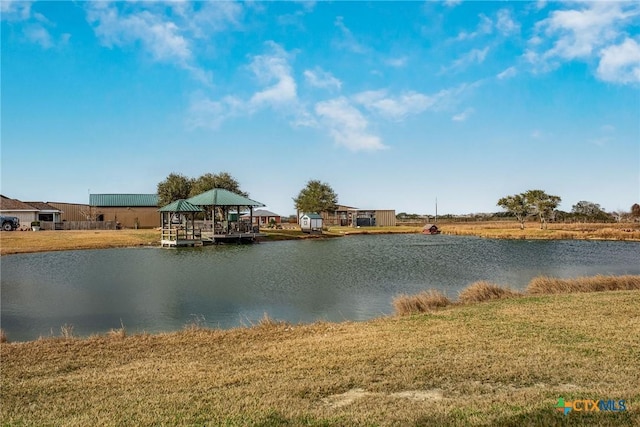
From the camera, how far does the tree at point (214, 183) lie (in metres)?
59.6

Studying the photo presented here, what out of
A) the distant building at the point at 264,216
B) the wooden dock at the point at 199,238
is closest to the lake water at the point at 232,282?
the wooden dock at the point at 199,238

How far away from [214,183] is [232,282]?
42.0m

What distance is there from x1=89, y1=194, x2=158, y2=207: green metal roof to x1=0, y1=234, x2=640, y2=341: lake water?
1366 inches

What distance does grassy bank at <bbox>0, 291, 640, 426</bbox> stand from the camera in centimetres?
489

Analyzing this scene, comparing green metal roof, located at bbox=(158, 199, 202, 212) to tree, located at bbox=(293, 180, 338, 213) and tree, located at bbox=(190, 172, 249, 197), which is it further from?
tree, located at bbox=(293, 180, 338, 213)

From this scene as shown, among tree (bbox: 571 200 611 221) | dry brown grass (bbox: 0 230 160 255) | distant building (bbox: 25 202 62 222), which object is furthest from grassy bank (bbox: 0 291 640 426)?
tree (bbox: 571 200 611 221)

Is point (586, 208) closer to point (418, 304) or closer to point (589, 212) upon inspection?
point (589, 212)

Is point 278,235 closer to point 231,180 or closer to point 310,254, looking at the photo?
point 231,180

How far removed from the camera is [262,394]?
224 inches

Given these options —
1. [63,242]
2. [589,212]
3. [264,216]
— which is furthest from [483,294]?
[589,212]

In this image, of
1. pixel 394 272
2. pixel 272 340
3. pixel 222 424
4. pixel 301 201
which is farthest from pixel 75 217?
pixel 222 424

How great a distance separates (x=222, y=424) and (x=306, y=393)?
1.21 metres

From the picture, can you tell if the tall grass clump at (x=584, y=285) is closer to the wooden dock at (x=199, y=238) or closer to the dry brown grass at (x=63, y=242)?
the wooden dock at (x=199, y=238)

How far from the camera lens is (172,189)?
61594 mm
